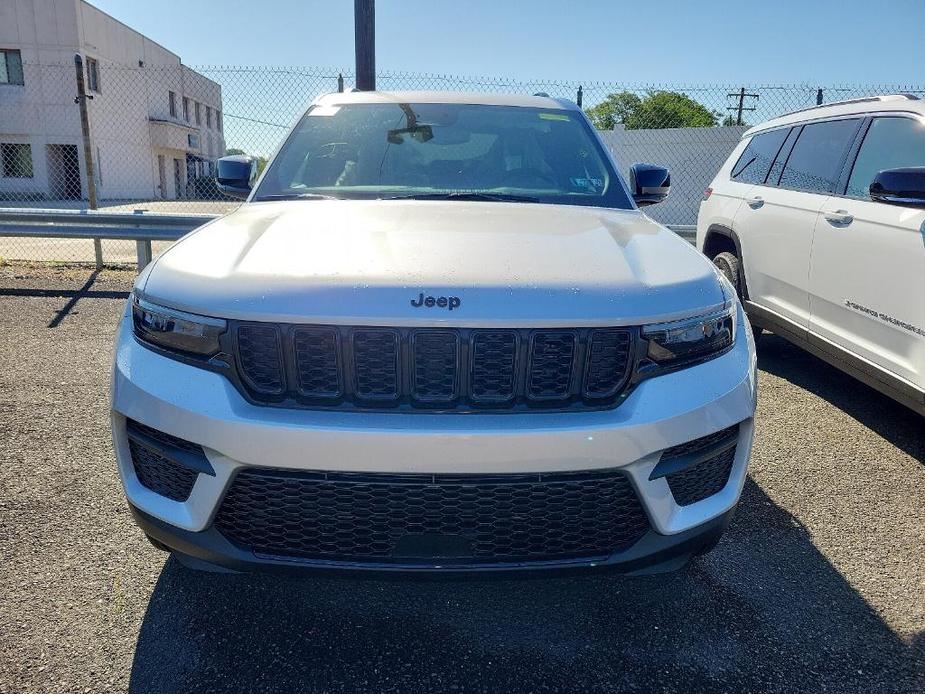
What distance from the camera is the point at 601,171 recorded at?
10.6 ft

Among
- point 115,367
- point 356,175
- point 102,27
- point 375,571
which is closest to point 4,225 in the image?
point 356,175

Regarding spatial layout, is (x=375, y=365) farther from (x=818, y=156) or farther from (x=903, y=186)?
(x=818, y=156)

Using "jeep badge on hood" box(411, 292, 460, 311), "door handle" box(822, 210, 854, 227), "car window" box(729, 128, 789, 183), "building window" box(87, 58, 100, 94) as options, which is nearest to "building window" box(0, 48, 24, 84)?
"building window" box(87, 58, 100, 94)

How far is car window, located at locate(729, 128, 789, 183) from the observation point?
16.7 feet

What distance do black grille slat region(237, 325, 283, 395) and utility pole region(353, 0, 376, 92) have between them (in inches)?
247

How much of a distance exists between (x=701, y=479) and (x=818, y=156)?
11.1 ft

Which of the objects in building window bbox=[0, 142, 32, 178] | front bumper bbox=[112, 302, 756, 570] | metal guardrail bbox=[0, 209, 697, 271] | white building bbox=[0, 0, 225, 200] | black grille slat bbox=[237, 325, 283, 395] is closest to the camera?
front bumper bbox=[112, 302, 756, 570]

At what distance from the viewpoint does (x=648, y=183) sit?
3.38 meters

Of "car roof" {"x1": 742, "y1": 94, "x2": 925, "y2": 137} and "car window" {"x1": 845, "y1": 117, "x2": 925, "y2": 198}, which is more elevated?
"car roof" {"x1": 742, "y1": 94, "x2": 925, "y2": 137}

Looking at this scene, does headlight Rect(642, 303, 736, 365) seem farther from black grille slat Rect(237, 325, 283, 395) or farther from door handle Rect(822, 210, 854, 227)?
door handle Rect(822, 210, 854, 227)

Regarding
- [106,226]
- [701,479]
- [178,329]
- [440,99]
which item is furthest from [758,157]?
[106,226]

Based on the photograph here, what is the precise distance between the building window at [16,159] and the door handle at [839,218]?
34604mm

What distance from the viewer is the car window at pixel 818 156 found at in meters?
4.28

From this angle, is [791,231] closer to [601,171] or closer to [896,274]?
A: [896,274]
